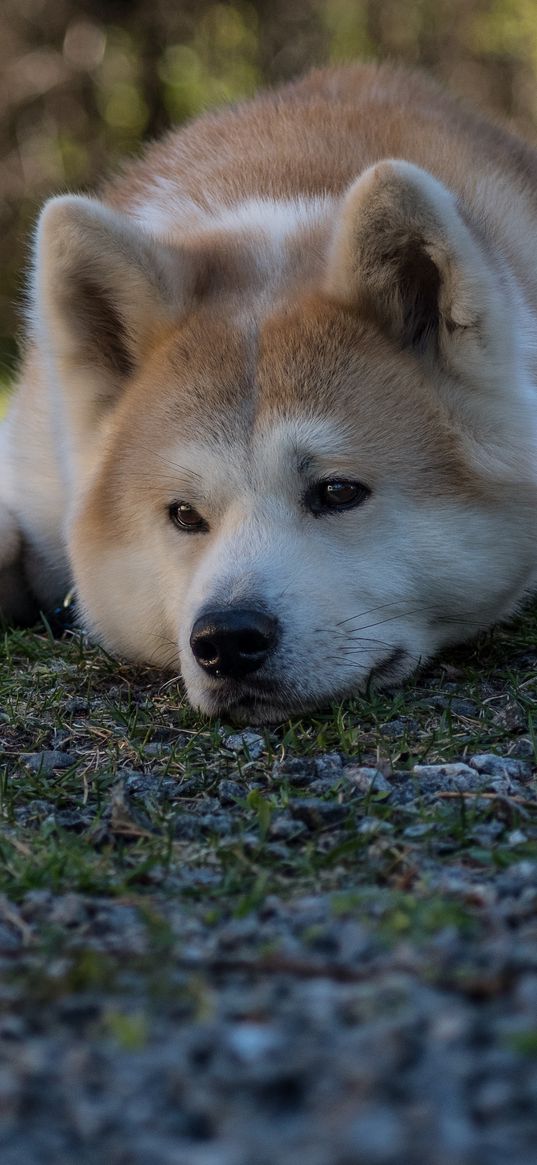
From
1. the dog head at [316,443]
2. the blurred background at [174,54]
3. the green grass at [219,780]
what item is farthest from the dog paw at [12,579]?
the blurred background at [174,54]

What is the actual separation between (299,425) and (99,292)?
0.81 metres

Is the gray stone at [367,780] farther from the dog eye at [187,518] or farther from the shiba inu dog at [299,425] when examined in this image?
the dog eye at [187,518]

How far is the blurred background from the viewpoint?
41.0ft

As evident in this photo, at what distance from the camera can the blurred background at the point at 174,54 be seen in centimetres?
1250

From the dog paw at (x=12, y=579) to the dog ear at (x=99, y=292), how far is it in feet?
2.62

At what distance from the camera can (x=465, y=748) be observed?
Answer: 3.05 m

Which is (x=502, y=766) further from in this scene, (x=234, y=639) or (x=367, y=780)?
(x=234, y=639)

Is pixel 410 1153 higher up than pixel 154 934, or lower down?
higher up

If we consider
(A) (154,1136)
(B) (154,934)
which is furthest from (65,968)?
(A) (154,1136)

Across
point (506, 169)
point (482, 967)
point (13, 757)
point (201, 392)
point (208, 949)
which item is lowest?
point (13, 757)

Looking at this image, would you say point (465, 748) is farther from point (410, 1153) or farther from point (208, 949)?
point (410, 1153)

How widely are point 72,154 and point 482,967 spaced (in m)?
12.5

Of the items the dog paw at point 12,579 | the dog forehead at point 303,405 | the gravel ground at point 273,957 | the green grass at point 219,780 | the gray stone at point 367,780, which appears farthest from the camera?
the dog paw at point 12,579

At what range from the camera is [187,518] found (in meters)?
3.54
